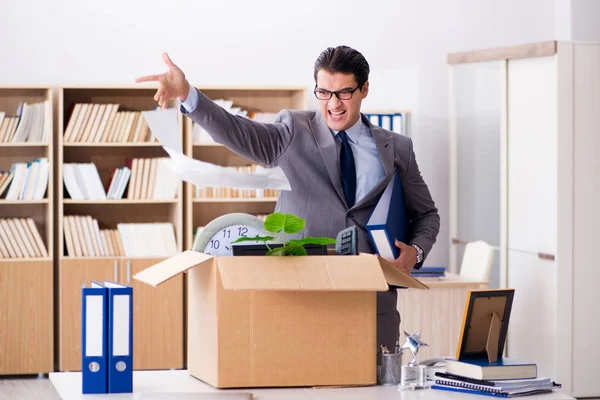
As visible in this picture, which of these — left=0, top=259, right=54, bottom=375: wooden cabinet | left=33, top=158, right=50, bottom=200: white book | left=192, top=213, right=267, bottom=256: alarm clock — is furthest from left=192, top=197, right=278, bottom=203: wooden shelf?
left=192, top=213, right=267, bottom=256: alarm clock

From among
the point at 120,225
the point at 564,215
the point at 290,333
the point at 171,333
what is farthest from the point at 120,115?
the point at 290,333

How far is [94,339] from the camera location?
2.18 metres

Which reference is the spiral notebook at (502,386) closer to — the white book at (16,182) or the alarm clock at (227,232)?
the alarm clock at (227,232)

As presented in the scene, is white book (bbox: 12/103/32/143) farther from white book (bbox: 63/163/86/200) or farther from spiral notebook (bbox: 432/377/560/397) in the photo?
spiral notebook (bbox: 432/377/560/397)

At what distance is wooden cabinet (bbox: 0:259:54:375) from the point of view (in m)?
5.70

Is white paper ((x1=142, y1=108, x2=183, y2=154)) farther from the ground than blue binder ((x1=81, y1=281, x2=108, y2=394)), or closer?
farther from the ground

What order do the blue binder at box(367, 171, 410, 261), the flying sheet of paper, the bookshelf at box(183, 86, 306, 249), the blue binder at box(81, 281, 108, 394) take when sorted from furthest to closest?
the bookshelf at box(183, 86, 306, 249)
the blue binder at box(367, 171, 410, 261)
the blue binder at box(81, 281, 108, 394)
the flying sheet of paper

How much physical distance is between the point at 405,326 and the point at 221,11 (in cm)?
268

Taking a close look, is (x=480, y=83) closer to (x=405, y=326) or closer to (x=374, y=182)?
(x=405, y=326)

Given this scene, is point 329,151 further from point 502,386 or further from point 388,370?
point 502,386

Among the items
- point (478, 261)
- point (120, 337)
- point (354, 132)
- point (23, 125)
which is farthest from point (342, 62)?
point (23, 125)

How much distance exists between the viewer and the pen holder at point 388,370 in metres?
2.28

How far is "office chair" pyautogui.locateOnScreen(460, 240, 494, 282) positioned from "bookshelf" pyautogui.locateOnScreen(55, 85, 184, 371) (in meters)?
1.88

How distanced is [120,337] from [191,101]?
0.68 metres
